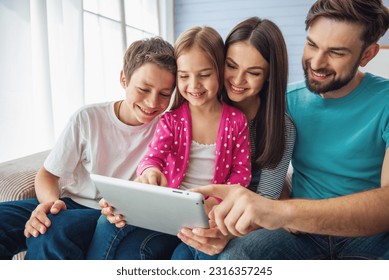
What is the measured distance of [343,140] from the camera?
1.00 m

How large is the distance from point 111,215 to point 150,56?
46cm

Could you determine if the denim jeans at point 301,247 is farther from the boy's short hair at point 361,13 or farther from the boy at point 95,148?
the boy's short hair at point 361,13

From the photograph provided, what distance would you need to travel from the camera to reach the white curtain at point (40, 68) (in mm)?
1597

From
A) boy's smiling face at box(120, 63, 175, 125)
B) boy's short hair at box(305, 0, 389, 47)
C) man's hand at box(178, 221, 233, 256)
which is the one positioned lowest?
man's hand at box(178, 221, 233, 256)

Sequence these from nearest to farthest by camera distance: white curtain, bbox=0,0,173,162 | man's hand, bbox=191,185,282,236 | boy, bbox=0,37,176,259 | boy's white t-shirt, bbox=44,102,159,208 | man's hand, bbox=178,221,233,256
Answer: man's hand, bbox=191,185,282,236
man's hand, bbox=178,221,233,256
boy, bbox=0,37,176,259
boy's white t-shirt, bbox=44,102,159,208
white curtain, bbox=0,0,173,162

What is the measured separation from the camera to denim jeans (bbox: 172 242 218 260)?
826 millimetres

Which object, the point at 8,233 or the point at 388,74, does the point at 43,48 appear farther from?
the point at 388,74

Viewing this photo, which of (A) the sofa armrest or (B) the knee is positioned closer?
(B) the knee

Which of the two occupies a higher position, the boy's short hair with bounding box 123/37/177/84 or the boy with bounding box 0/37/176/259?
the boy's short hair with bounding box 123/37/177/84

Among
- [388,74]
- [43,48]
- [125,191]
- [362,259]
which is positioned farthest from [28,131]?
[388,74]

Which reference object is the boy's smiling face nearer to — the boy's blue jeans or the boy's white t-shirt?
the boy's white t-shirt

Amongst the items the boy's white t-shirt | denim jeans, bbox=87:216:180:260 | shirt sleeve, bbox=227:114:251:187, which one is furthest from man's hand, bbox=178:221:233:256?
the boy's white t-shirt

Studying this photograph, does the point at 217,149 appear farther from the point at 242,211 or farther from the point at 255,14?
the point at 255,14

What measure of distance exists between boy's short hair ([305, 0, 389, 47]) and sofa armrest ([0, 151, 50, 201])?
3.23ft
